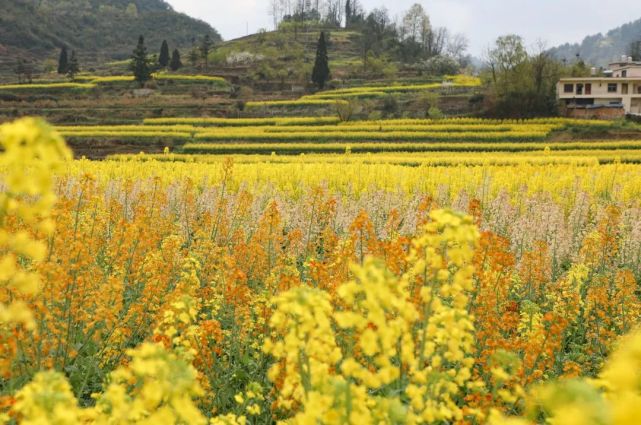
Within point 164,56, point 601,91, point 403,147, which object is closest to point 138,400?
point 403,147

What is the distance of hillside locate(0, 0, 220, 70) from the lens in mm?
91188

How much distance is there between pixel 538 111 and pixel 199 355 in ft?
135

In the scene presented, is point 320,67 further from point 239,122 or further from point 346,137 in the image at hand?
point 346,137

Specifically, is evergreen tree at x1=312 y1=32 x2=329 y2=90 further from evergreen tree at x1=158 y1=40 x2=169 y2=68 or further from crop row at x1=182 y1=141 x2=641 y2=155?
crop row at x1=182 y1=141 x2=641 y2=155

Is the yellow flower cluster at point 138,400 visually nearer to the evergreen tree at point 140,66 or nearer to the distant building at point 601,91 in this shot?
the distant building at point 601,91

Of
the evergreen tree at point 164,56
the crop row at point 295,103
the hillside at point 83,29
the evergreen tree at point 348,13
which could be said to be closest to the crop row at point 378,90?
the crop row at point 295,103

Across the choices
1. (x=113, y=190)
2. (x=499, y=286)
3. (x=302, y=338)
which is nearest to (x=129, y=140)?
(x=113, y=190)

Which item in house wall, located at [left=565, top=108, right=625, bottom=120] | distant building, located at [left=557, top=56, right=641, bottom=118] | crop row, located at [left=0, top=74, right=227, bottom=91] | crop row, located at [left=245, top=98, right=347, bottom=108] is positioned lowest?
house wall, located at [left=565, top=108, right=625, bottom=120]

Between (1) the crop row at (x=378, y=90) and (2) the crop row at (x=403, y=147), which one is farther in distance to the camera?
(1) the crop row at (x=378, y=90)

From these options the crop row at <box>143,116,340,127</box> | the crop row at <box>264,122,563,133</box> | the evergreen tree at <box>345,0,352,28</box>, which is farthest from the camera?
the evergreen tree at <box>345,0,352,28</box>

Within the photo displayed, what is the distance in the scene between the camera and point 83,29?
4345 inches

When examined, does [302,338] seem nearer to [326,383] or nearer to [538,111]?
[326,383]

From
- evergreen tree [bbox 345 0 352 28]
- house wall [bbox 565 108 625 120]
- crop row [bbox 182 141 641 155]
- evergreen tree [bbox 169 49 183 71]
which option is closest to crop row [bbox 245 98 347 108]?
crop row [bbox 182 141 641 155]

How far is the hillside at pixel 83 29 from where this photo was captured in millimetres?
91188
